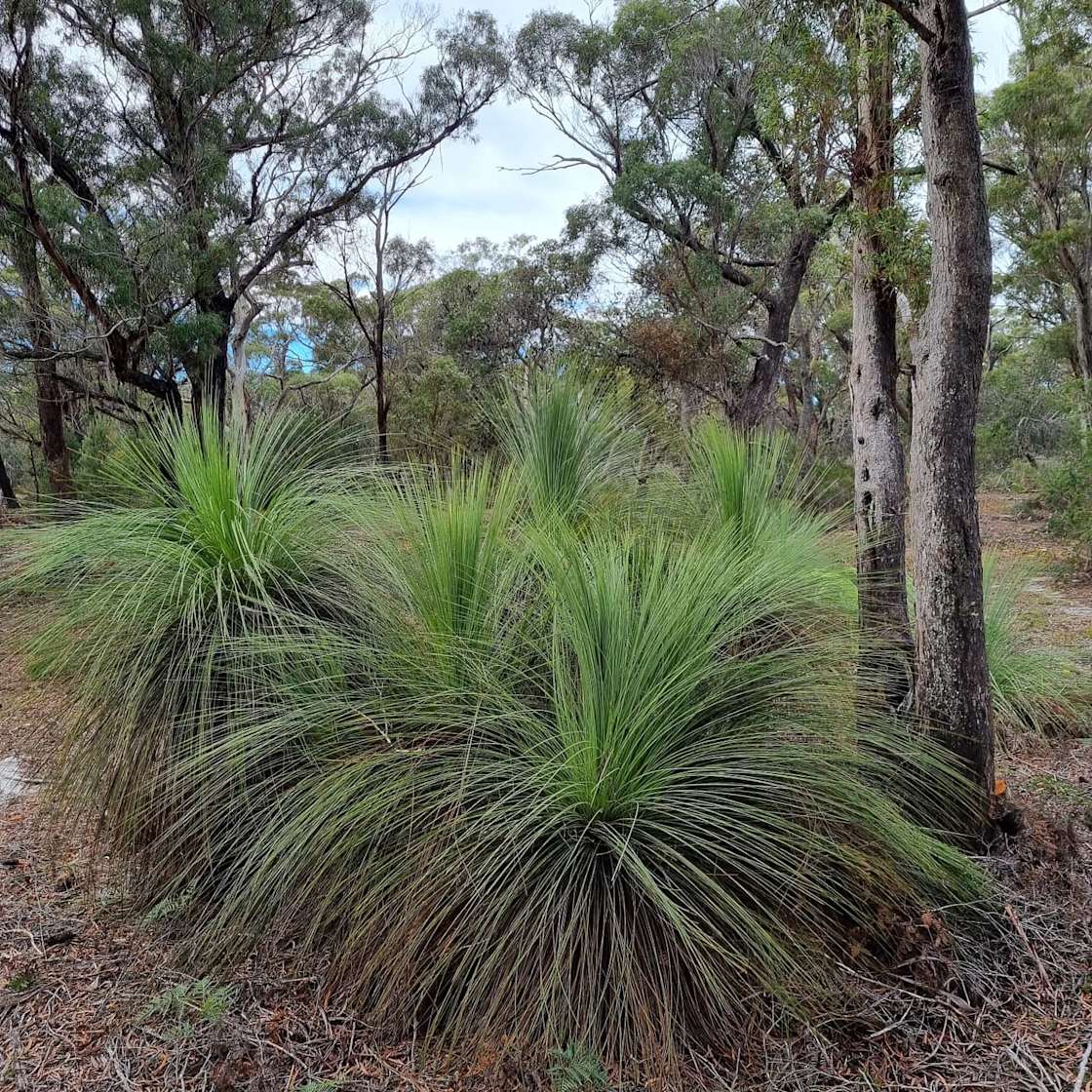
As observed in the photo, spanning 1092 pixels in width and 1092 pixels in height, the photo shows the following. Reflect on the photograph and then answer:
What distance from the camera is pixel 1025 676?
12.3 ft

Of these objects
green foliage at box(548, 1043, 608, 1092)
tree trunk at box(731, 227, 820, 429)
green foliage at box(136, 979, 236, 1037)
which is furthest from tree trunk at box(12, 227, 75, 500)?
tree trunk at box(731, 227, 820, 429)

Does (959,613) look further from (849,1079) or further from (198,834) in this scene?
(198,834)

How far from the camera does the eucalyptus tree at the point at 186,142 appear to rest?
7699 mm

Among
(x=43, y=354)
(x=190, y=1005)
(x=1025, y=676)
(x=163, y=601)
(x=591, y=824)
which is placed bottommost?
(x=190, y=1005)

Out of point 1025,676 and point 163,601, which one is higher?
point 163,601

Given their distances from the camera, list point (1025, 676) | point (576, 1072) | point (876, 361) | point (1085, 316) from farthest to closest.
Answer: point (1085, 316)
point (1025, 676)
point (876, 361)
point (576, 1072)

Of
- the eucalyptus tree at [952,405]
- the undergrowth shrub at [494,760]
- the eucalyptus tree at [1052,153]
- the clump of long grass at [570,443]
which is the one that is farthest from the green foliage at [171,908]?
the eucalyptus tree at [1052,153]

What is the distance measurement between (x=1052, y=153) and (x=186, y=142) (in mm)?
12877

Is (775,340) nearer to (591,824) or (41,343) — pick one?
(41,343)

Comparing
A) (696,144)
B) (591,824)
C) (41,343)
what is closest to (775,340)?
(696,144)

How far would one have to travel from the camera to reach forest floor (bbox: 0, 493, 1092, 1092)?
1581mm

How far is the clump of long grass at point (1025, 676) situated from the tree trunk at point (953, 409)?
124 centimetres

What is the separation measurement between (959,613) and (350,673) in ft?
5.99

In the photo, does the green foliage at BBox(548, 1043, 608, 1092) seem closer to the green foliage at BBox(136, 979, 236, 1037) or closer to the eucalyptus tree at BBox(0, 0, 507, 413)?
the green foliage at BBox(136, 979, 236, 1037)
